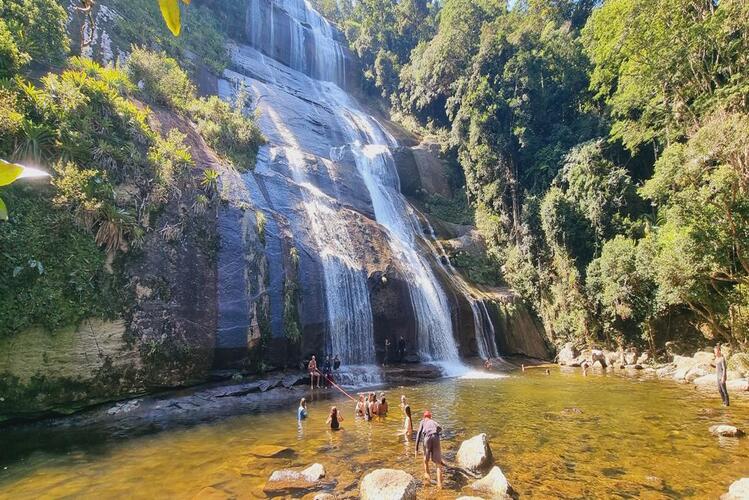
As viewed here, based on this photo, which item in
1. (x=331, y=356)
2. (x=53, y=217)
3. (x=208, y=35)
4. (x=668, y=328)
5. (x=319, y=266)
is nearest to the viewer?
(x=53, y=217)

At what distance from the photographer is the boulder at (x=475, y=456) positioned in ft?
28.8

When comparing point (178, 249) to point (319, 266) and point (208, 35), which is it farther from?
point (208, 35)

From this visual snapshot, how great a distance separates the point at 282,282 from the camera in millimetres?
19078

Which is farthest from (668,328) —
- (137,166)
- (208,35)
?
(208,35)

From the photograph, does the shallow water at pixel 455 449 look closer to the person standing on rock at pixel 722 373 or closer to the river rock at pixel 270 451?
the river rock at pixel 270 451

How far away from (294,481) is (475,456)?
362 cm

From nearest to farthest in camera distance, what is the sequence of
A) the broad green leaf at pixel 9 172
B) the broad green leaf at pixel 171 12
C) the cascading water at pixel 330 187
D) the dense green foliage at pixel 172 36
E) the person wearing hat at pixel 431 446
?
the broad green leaf at pixel 9 172, the broad green leaf at pixel 171 12, the person wearing hat at pixel 431 446, the cascading water at pixel 330 187, the dense green foliage at pixel 172 36

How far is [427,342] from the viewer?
903 inches

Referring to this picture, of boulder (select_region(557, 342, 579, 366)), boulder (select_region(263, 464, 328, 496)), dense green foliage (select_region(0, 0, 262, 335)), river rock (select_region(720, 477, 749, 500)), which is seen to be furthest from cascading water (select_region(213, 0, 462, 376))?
river rock (select_region(720, 477, 749, 500))

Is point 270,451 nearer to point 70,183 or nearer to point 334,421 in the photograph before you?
point 334,421

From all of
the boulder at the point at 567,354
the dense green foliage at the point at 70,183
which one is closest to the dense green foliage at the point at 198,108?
the dense green foliage at the point at 70,183

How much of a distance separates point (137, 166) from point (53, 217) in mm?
3775

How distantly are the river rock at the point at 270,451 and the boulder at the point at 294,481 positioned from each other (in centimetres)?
130

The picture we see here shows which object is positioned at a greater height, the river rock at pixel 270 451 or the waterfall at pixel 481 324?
the waterfall at pixel 481 324
